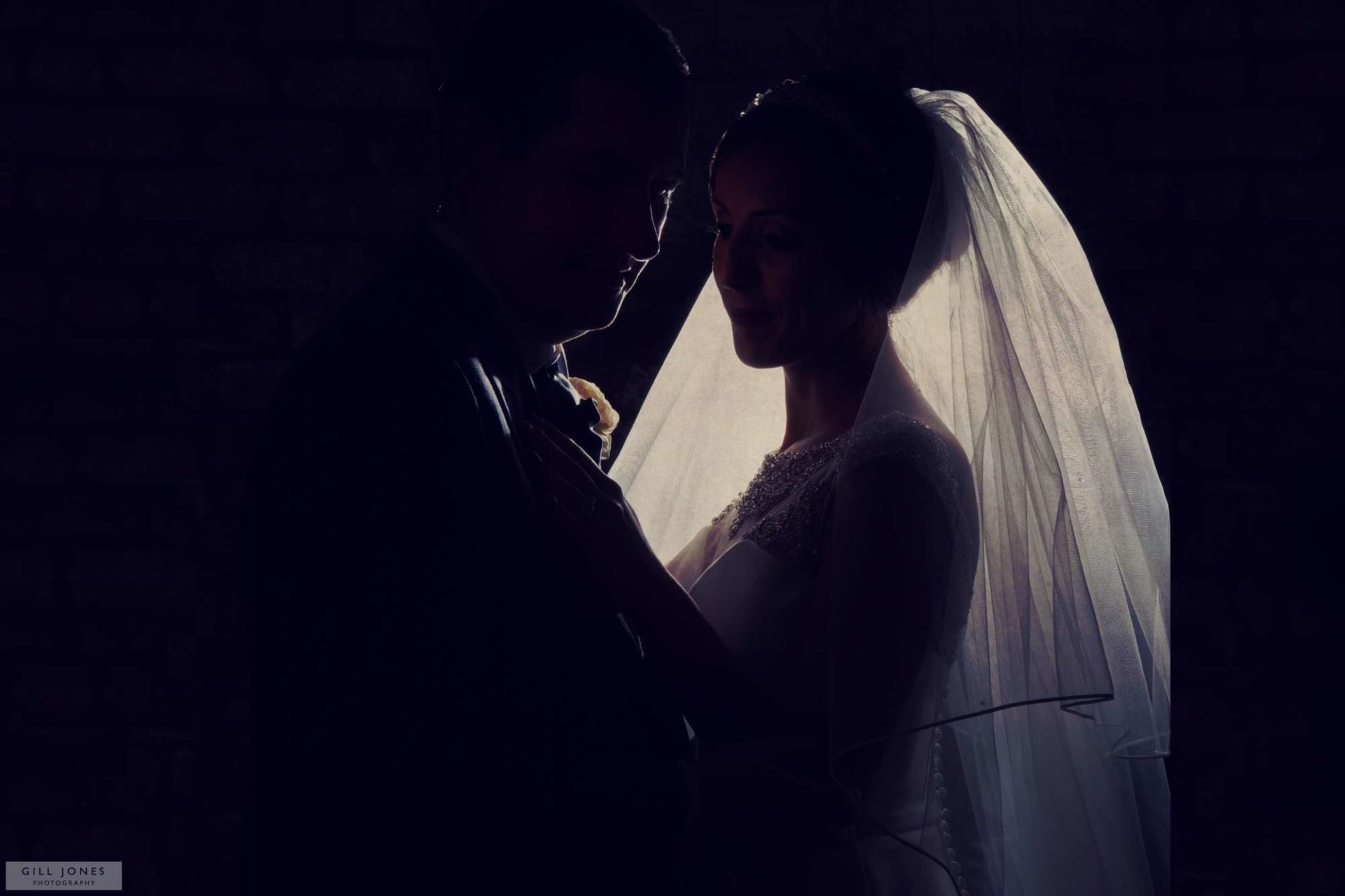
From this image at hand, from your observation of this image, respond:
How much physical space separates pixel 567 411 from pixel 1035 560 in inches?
33.8

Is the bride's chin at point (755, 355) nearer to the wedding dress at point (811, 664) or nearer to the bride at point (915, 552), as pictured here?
the bride at point (915, 552)

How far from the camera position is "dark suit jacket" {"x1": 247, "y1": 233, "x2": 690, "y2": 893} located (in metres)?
1.26

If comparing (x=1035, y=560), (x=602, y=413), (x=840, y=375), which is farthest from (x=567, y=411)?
(x=1035, y=560)

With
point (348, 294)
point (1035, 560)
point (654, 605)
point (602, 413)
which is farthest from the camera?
point (348, 294)

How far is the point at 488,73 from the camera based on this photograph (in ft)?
5.20

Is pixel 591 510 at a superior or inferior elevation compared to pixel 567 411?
inferior

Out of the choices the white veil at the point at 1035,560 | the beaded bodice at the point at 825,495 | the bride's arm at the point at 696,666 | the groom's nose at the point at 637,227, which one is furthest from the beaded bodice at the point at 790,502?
the groom's nose at the point at 637,227

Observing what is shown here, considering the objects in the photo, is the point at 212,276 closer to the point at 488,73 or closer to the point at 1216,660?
the point at 488,73

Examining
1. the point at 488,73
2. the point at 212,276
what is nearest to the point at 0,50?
the point at 212,276

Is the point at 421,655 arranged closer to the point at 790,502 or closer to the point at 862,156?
the point at 790,502

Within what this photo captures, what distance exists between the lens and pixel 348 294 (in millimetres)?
3549

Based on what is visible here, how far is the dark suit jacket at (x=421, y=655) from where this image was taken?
1.26m

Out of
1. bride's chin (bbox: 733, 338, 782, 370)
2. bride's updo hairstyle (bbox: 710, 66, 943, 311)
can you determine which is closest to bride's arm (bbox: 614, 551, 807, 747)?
bride's chin (bbox: 733, 338, 782, 370)

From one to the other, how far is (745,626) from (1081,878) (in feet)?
2.35
